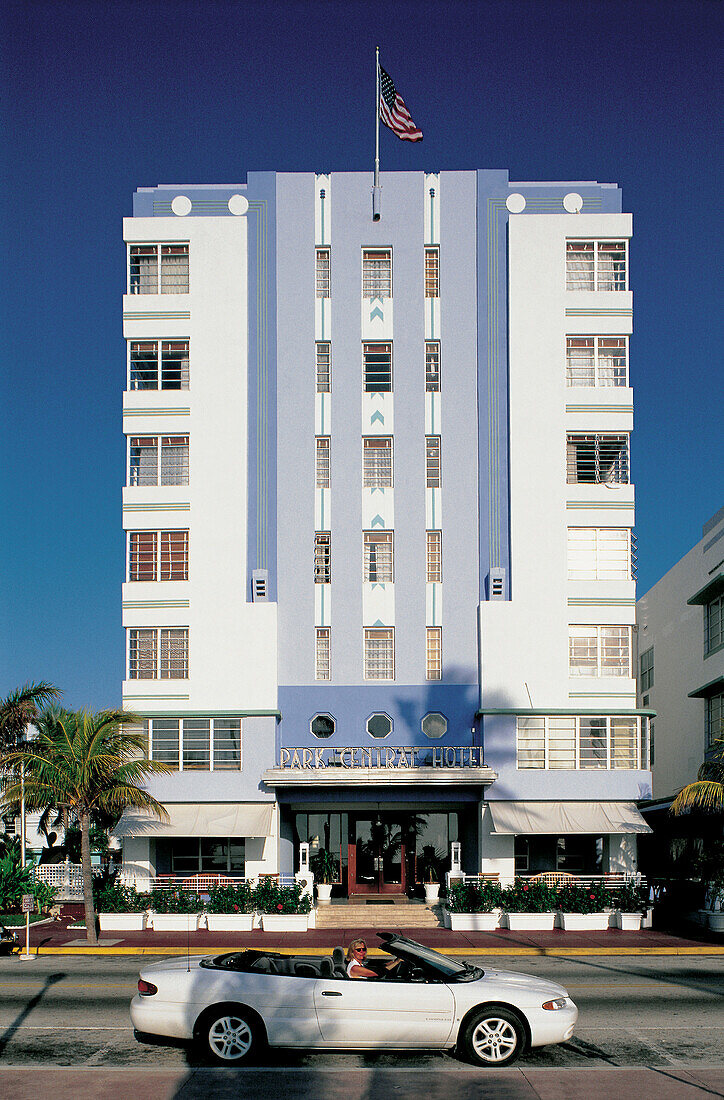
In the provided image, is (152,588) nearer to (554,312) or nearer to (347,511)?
(347,511)

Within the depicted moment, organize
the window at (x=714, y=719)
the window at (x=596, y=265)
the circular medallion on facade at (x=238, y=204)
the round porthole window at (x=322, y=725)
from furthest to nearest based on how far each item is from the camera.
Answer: the window at (x=714, y=719), the circular medallion on facade at (x=238, y=204), the window at (x=596, y=265), the round porthole window at (x=322, y=725)

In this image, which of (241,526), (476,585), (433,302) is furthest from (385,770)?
(433,302)

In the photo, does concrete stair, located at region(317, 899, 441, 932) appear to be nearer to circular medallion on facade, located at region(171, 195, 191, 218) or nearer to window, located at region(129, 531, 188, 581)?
window, located at region(129, 531, 188, 581)

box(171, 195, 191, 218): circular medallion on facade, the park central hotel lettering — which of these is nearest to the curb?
the park central hotel lettering

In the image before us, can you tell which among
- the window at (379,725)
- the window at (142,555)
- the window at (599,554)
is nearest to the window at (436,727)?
the window at (379,725)

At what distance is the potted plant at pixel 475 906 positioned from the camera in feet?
99.4

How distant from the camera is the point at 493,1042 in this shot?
44.9 feet

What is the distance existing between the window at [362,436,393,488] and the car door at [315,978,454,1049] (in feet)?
82.6

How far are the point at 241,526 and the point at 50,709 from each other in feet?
28.8

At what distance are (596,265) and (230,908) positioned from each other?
79.5 feet

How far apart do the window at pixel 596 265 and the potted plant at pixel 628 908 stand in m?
19.9

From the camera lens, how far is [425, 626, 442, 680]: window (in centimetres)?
3675

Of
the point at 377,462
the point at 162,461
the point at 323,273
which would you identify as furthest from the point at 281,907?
the point at 323,273

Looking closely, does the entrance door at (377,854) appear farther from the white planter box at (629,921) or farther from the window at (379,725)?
the white planter box at (629,921)
